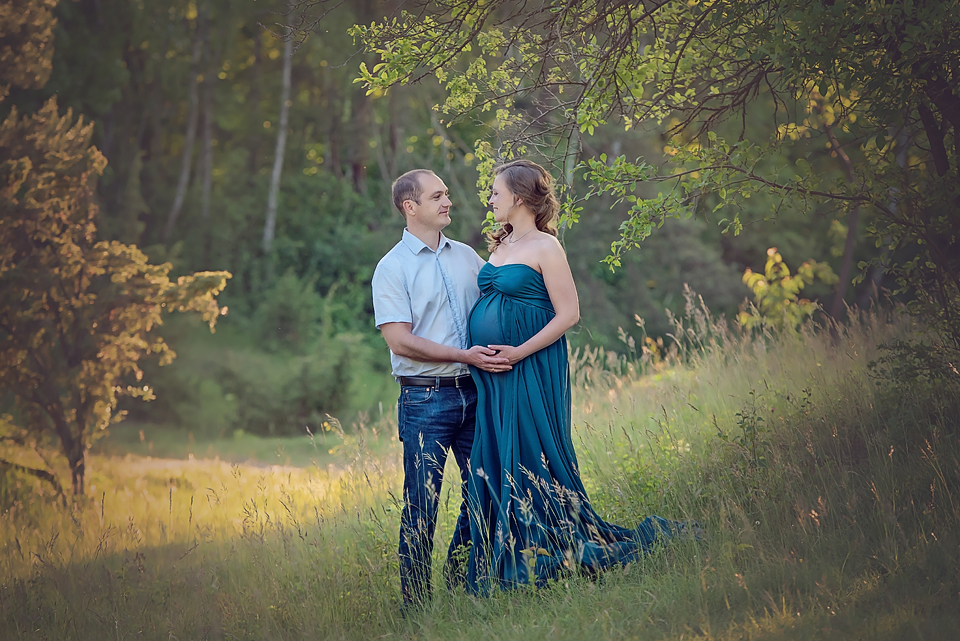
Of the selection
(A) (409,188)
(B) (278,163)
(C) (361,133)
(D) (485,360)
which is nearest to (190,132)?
(B) (278,163)

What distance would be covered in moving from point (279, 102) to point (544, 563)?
18.7 m

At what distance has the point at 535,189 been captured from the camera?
146 inches

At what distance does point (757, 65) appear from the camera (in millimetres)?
4418

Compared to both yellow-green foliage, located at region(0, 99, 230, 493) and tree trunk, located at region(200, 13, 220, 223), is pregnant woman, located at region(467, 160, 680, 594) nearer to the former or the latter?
yellow-green foliage, located at region(0, 99, 230, 493)

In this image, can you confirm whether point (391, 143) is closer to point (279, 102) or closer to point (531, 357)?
point (279, 102)

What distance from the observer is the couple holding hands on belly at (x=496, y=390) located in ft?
11.8

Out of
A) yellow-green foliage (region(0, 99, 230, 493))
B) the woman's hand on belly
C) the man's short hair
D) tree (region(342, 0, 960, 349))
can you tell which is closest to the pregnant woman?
the woman's hand on belly

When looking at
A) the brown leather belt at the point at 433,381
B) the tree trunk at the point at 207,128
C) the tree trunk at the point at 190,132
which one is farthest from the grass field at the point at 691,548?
the tree trunk at the point at 207,128

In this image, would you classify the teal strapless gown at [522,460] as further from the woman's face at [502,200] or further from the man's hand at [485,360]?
the woman's face at [502,200]

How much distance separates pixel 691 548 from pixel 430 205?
6.76 ft

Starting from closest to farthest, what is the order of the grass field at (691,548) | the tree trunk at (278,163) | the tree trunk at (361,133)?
the grass field at (691,548), the tree trunk at (278,163), the tree trunk at (361,133)

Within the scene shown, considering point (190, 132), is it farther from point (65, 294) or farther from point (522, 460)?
point (522, 460)

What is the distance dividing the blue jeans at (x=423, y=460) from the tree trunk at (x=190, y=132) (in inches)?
629

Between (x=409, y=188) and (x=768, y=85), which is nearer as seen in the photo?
(x=409, y=188)
